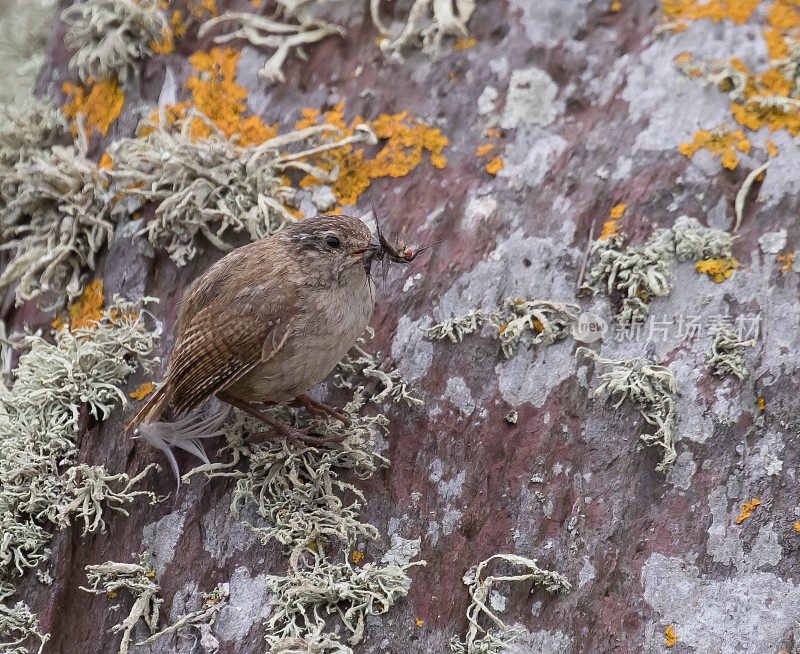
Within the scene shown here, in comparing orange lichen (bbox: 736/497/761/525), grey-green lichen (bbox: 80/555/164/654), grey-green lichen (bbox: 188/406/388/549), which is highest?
grey-green lichen (bbox: 188/406/388/549)

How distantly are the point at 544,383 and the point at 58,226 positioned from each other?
2589mm

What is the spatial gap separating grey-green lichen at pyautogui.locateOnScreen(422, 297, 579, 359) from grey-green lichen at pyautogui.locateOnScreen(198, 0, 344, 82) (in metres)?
1.84

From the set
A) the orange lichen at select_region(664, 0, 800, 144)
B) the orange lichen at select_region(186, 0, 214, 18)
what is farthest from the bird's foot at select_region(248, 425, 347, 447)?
the orange lichen at select_region(186, 0, 214, 18)

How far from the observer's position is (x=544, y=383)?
10.6ft

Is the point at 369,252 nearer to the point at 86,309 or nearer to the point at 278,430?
the point at 278,430

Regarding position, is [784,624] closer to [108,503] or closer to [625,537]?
[625,537]

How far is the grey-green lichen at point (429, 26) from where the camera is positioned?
4.15 m

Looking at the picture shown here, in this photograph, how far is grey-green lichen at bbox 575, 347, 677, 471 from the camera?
9.80 feet

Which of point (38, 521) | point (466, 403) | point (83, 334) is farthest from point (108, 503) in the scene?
point (466, 403)

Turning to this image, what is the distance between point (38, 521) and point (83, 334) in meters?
0.85

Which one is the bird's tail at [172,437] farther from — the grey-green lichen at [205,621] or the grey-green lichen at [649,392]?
the grey-green lichen at [649,392]

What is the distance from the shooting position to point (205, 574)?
9.45 feet

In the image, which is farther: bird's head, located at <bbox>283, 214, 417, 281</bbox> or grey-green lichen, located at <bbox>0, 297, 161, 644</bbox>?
bird's head, located at <bbox>283, 214, 417, 281</bbox>

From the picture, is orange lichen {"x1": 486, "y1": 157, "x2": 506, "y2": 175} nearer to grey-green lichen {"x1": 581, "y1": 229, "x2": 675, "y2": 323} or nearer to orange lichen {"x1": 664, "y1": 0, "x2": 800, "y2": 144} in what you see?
grey-green lichen {"x1": 581, "y1": 229, "x2": 675, "y2": 323}
